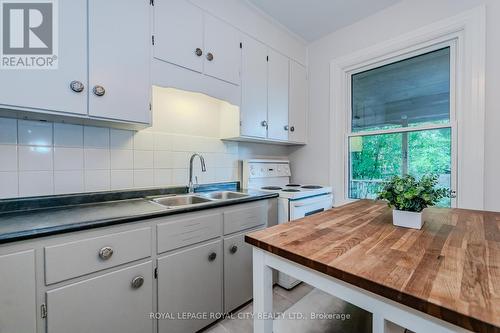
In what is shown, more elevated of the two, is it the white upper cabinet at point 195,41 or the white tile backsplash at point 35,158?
the white upper cabinet at point 195,41

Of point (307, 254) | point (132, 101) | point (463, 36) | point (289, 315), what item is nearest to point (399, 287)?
point (307, 254)

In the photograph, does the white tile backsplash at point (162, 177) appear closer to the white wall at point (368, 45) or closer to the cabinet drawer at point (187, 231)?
the cabinet drawer at point (187, 231)

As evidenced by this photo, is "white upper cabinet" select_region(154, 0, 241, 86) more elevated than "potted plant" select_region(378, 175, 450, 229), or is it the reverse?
"white upper cabinet" select_region(154, 0, 241, 86)

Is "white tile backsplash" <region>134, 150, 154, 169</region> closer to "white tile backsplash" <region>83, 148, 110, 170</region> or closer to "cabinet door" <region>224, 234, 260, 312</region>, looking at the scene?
"white tile backsplash" <region>83, 148, 110, 170</region>

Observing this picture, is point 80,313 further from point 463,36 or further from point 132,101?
point 463,36

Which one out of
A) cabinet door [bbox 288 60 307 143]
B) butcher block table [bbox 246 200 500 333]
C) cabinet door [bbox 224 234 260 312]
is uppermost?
cabinet door [bbox 288 60 307 143]

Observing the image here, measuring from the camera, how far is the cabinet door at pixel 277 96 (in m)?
2.33

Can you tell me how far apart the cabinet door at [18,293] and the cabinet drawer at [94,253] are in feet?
0.19

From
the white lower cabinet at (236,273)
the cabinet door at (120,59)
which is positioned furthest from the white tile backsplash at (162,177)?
the white lower cabinet at (236,273)

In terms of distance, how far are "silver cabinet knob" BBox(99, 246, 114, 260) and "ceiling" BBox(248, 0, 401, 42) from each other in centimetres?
227

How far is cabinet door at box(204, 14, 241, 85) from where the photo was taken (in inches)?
70.3

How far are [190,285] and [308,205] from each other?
123 cm

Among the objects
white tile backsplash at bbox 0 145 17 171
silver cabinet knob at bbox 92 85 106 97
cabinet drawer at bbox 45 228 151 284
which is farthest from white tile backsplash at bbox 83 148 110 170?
cabinet drawer at bbox 45 228 151 284

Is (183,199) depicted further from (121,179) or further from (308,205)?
(308,205)
